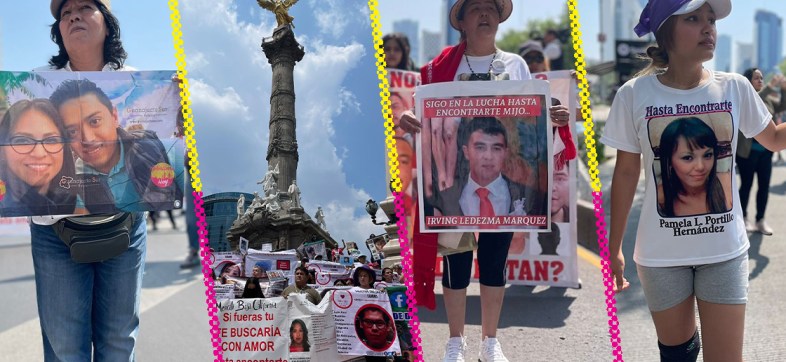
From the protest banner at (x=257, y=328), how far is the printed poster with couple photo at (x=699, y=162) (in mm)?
1631

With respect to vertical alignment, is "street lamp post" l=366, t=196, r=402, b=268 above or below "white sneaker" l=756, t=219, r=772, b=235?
above

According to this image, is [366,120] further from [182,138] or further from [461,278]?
[461,278]

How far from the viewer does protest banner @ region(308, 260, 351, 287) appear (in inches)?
127

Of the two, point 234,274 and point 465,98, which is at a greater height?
point 465,98

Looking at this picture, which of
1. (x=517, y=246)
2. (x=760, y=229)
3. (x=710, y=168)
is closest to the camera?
(x=710, y=168)

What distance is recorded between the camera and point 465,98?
321 centimetres

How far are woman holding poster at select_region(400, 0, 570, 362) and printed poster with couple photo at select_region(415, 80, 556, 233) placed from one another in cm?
12

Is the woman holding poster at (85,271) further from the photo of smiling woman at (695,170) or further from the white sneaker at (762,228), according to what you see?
the white sneaker at (762,228)

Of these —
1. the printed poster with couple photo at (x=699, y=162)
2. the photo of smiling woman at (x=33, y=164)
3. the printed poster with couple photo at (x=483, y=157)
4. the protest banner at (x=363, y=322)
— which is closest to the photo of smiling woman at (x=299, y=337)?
the protest banner at (x=363, y=322)

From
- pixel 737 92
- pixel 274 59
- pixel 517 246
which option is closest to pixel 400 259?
pixel 274 59

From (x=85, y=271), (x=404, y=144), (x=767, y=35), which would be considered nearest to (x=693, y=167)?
(x=85, y=271)

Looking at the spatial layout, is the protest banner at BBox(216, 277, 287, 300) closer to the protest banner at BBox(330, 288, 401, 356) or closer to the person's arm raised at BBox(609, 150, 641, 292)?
the protest banner at BBox(330, 288, 401, 356)

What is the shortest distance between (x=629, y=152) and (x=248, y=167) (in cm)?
153

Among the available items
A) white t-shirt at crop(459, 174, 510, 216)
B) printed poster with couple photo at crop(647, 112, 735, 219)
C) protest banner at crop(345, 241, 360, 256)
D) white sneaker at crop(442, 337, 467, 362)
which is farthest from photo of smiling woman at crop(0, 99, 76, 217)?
printed poster with couple photo at crop(647, 112, 735, 219)
